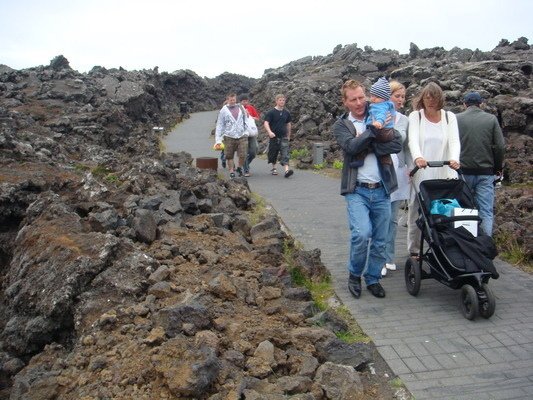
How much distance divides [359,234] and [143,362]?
8.66 ft

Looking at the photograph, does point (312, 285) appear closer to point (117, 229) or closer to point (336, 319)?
point (336, 319)

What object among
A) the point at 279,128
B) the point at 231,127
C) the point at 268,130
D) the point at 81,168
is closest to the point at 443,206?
the point at 231,127

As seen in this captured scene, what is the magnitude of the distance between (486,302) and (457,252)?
0.55 m

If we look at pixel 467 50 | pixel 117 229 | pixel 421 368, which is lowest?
pixel 421 368

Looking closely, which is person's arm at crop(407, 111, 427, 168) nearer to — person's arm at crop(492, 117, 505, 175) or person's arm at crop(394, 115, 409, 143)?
person's arm at crop(394, 115, 409, 143)

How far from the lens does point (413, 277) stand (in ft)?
19.2

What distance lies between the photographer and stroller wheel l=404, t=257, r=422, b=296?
5.74m

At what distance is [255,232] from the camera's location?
748 cm

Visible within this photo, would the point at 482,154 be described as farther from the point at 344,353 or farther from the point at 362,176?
the point at 344,353

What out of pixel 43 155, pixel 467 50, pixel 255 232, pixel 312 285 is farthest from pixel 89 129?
pixel 467 50

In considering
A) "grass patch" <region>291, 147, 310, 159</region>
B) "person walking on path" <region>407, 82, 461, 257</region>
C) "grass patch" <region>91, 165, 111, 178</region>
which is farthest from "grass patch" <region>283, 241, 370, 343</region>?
"grass patch" <region>291, 147, 310, 159</region>

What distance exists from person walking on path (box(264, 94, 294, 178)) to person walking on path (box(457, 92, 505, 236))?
716 cm

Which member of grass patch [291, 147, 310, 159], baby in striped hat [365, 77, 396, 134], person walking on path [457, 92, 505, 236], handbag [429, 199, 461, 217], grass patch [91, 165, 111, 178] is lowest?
grass patch [291, 147, 310, 159]

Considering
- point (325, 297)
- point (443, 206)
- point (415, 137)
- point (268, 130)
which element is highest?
point (415, 137)
